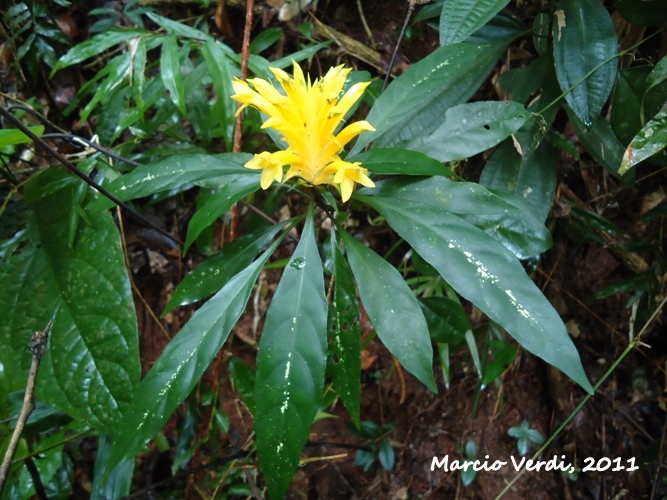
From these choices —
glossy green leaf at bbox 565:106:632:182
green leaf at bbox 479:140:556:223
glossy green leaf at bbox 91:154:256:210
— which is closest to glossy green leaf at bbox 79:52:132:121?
glossy green leaf at bbox 91:154:256:210

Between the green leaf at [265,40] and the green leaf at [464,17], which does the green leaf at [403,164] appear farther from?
the green leaf at [265,40]

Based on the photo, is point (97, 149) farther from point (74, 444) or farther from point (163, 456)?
point (163, 456)

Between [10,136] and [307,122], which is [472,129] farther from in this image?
[10,136]

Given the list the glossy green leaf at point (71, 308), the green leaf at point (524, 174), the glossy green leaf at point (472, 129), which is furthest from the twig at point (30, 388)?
the green leaf at point (524, 174)

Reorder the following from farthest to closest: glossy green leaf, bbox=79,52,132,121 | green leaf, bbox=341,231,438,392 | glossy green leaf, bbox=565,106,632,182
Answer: glossy green leaf, bbox=79,52,132,121, glossy green leaf, bbox=565,106,632,182, green leaf, bbox=341,231,438,392

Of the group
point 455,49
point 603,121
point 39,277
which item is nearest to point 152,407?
point 39,277

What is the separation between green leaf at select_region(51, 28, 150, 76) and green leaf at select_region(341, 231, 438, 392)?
3.45 ft

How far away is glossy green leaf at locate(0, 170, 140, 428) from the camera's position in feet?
3.70

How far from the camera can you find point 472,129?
0.95 meters

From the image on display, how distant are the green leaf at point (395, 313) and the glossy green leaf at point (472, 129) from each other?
252mm

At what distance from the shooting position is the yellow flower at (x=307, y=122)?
860mm

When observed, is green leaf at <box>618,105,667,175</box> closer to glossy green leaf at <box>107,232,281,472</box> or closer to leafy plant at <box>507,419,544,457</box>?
glossy green leaf at <box>107,232,281,472</box>

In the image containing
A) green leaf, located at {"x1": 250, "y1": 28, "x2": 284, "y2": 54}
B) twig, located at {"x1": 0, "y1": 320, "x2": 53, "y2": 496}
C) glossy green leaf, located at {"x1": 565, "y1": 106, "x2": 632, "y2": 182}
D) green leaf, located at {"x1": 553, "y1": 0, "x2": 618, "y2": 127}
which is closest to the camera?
twig, located at {"x1": 0, "y1": 320, "x2": 53, "y2": 496}

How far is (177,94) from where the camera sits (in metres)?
1.32
